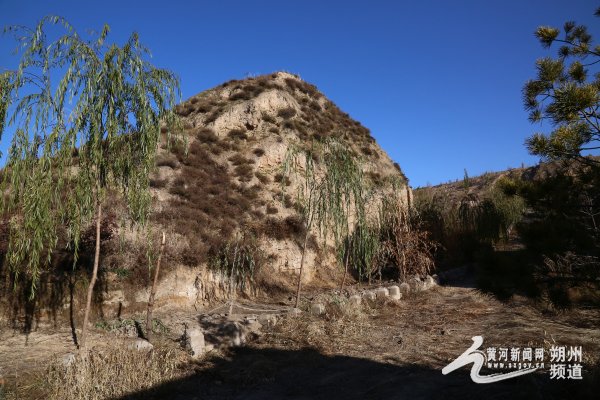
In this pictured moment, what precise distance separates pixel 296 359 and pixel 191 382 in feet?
5.85

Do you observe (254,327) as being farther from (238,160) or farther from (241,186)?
(238,160)

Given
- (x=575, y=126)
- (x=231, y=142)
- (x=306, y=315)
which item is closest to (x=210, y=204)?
(x=231, y=142)

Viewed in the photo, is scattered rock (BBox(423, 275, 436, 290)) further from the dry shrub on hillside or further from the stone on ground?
the stone on ground

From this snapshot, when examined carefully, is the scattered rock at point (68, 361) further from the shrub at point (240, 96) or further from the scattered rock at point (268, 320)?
the shrub at point (240, 96)

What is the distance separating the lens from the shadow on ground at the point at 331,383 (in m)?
3.98

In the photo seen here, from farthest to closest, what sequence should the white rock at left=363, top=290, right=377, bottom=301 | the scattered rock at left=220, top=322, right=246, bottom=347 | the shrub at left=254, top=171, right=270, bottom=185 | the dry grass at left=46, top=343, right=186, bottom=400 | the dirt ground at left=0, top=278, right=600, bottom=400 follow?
the shrub at left=254, top=171, right=270, bottom=185 < the white rock at left=363, top=290, right=377, bottom=301 < the scattered rock at left=220, top=322, right=246, bottom=347 < the dry grass at left=46, top=343, right=186, bottom=400 < the dirt ground at left=0, top=278, right=600, bottom=400

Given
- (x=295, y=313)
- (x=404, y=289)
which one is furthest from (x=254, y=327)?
(x=404, y=289)

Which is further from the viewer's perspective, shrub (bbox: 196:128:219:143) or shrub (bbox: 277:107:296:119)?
shrub (bbox: 277:107:296:119)

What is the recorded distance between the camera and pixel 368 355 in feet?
20.6

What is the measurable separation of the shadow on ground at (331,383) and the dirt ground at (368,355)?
14 mm

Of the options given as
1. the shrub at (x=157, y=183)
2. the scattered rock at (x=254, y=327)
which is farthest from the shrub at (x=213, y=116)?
the scattered rock at (x=254, y=327)

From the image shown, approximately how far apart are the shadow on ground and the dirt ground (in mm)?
14

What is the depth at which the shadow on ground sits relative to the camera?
13.1 ft

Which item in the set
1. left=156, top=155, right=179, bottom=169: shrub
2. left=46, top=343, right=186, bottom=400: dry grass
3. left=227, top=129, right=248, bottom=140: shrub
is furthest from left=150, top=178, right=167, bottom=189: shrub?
left=46, top=343, right=186, bottom=400: dry grass
